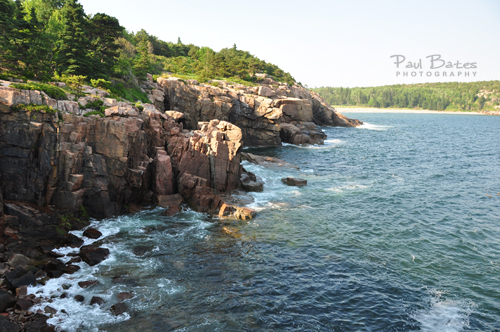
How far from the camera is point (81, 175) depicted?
3164 cm

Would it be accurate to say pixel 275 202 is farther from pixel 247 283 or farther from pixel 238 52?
pixel 238 52

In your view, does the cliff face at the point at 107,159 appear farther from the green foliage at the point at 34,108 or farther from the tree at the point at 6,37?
the tree at the point at 6,37

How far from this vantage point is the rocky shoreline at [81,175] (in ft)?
78.9

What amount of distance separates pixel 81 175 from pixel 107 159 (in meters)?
3.74

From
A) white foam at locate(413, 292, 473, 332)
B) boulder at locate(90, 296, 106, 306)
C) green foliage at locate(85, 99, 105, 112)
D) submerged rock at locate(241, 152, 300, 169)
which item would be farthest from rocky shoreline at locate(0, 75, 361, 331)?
white foam at locate(413, 292, 473, 332)

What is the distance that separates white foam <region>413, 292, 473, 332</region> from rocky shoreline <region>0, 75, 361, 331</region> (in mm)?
18977

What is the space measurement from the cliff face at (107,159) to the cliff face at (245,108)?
25.3m

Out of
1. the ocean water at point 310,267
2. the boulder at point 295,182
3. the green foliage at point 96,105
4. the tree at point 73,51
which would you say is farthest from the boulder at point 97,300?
the tree at point 73,51

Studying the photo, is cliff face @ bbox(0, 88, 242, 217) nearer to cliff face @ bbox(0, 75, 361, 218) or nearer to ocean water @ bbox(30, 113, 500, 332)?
cliff face @ bbox(0, 75, 361, 218)

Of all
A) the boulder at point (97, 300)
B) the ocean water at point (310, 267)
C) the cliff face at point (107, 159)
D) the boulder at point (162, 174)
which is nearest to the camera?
the ocean water at point (310, 267)

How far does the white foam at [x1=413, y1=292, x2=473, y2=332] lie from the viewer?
1944 cm

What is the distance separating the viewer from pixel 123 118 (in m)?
36.6

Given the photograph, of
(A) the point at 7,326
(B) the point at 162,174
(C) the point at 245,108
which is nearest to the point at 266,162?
(C) the point at 245,108

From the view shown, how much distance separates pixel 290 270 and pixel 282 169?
1295 inches
